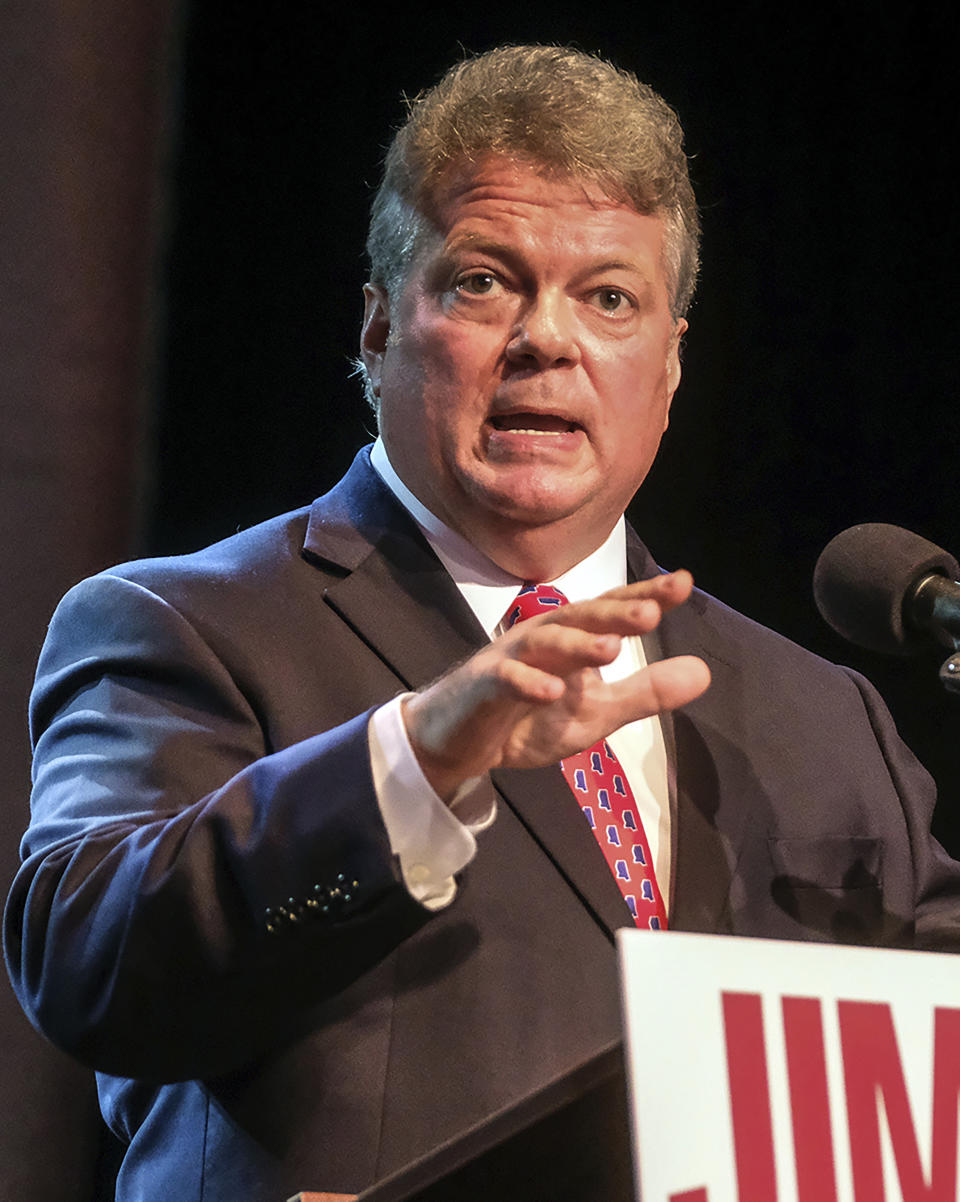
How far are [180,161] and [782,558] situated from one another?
1.34 metres

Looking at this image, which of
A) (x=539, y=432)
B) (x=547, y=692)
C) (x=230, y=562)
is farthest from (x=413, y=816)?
(x=539, y=432)

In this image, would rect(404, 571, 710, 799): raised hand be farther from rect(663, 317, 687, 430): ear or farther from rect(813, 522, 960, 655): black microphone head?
rect(663, 317, 687, 430): ear

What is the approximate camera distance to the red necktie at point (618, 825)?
60.5 inches

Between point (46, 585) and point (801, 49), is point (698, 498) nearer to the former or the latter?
point (801, 49)

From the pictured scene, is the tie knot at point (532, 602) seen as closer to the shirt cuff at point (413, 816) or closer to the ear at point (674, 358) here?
the ear at point (674, 358)

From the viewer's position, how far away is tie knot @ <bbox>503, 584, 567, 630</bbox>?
1.74 m

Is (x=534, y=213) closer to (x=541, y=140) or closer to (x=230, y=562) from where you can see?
(x=541, y=140)

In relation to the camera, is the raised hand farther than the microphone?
No

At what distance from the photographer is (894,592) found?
1.43m

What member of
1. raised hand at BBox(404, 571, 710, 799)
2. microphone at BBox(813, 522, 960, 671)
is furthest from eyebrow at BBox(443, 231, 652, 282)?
raised hand at BBox(404, 571, 710, 799)

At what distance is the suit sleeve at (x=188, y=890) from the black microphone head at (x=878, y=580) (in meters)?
0.60

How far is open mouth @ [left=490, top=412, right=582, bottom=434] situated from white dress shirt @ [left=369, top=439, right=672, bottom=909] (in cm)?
15

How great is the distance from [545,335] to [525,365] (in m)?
0.04

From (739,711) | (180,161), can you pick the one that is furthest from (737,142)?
(739,711)
